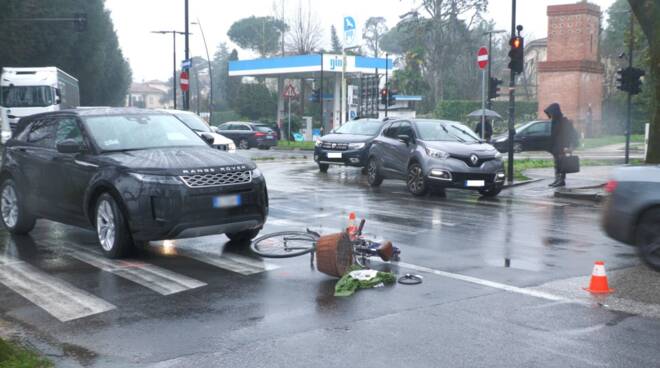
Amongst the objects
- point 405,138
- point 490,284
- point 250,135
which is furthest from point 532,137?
point 490,284

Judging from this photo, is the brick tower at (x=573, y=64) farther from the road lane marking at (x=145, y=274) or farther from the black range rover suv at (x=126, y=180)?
the road lane marking at (x=145, y=274)

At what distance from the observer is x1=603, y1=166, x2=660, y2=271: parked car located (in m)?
7.89

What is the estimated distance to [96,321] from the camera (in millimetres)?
6133

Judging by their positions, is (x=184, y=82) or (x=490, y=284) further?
(x=184, y=82)

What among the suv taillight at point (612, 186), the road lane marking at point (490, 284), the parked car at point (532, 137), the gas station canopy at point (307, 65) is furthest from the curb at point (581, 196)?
the gas station canopy at point (307, 65)

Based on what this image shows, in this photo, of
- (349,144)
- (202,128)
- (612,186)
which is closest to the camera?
(612,186)

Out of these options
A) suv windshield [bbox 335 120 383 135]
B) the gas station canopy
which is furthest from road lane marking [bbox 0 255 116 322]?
the gas station canopy

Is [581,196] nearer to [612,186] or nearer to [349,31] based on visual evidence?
[612,186]

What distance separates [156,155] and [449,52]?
219 ft

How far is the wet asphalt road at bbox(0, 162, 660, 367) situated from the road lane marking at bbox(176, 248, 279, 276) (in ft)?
0.08

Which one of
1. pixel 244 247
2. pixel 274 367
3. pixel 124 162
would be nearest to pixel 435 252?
pixel 244 247

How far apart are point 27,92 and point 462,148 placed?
25.9 m

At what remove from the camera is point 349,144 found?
21.5 m

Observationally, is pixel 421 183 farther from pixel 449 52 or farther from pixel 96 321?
pixel 449 52
